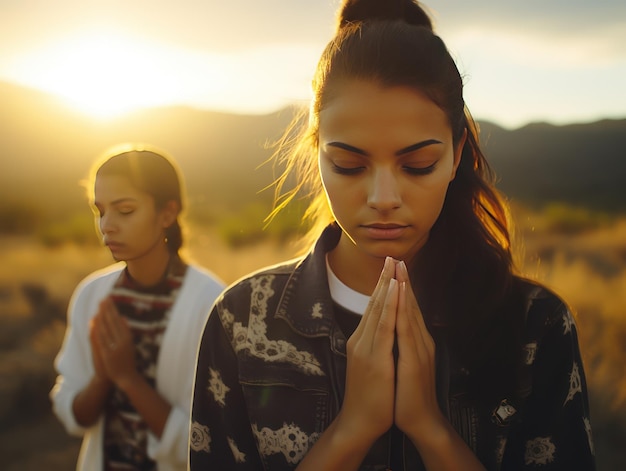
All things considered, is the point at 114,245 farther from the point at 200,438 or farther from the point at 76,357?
the point at 76,357

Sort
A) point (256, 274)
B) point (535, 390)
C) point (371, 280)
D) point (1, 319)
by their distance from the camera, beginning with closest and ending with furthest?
point (535, 390)
point (371, 280)
point (256, 274)
point (1, 319)

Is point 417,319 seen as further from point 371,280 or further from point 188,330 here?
point 188,330

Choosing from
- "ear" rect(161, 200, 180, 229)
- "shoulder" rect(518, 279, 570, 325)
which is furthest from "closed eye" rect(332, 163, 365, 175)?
"ear" rect(161, 200, 180, 229)

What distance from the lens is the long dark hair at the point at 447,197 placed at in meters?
1.61

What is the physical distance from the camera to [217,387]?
1.86 meters

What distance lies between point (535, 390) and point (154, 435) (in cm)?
167

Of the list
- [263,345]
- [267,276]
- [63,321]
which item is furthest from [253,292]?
[63,321]

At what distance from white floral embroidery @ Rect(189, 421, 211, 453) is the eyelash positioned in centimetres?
90

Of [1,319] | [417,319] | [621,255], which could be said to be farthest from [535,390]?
[621,255]

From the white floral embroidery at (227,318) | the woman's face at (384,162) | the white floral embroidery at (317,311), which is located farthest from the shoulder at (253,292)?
the woman's face at (384,162)

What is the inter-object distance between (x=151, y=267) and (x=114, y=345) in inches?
15.2

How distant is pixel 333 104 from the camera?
1.60m

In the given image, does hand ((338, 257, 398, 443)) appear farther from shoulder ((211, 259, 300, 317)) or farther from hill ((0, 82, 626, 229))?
hill ((0, 82, 626, 229))

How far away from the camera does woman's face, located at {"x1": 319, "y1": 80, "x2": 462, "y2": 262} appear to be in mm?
1520
